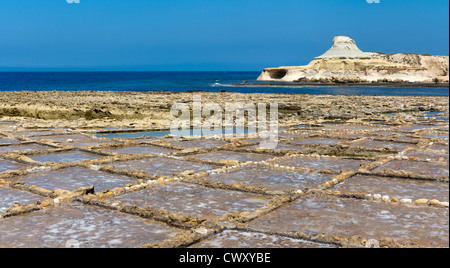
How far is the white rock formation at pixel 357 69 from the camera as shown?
71875 mm

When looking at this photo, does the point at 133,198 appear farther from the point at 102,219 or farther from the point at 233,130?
the point at 233,130

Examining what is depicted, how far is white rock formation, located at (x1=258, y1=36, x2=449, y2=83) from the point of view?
71.9 meters

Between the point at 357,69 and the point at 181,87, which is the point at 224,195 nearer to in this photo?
the point at 181,87

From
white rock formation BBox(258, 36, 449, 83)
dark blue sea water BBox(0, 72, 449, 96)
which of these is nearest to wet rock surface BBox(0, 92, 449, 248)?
dark blue sea water BBox(0, 72, 449, 96)

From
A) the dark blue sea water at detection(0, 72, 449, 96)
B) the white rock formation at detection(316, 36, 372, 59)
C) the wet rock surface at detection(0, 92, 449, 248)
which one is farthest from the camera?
the white rock formation at detection(316, 36, 372, 59)

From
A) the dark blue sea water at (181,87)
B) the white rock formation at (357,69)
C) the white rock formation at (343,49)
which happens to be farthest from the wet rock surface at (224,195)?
the white rock formation at (343,49)

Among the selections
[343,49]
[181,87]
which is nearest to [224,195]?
[181,87]

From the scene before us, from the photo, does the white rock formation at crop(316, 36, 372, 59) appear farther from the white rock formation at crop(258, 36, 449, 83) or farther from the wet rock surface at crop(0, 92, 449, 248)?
the wet rock surface at crop(0, 92, 449, 248)

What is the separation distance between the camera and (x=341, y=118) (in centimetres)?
1498

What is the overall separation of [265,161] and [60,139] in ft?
14.9

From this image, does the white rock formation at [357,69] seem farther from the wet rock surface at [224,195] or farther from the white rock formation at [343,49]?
the wet rock surface at [224,195]

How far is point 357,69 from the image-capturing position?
255 ft

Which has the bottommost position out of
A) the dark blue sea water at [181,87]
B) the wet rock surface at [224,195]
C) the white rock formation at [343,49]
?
the wet rock surface at [224,195]

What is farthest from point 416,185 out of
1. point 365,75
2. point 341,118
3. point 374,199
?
point 365,75
